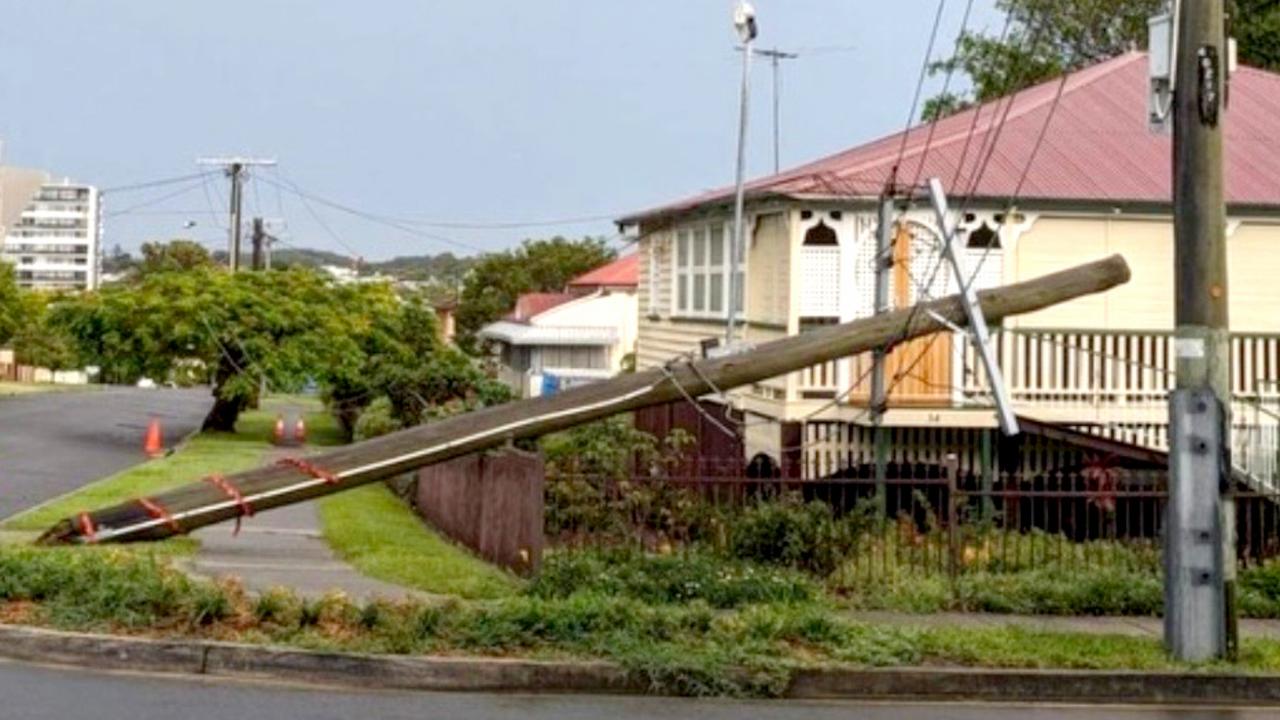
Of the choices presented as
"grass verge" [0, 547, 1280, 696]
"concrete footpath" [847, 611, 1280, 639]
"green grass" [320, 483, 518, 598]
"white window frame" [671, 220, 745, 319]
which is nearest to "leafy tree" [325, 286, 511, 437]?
"white window frame" [671, 220, 745, 319]

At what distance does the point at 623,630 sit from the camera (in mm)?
11805

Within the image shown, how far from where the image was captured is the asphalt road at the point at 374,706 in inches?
390

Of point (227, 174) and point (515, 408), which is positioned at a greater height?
point (227, 174)

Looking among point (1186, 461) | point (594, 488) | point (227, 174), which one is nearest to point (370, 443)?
point (594, 488)

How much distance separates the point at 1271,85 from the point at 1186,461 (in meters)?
16.7

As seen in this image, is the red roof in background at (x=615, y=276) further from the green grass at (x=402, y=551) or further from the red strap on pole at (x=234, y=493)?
the red strap on pole at (x=234, y=493)

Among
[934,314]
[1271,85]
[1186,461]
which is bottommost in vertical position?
[1186,461]

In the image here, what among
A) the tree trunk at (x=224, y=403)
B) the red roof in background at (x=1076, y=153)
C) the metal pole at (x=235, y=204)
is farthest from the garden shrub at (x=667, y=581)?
the metal pole at (x=235, y=204)

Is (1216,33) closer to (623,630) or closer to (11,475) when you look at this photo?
(623,630)

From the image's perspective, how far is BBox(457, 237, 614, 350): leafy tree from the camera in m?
85.8

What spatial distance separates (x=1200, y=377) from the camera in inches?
471

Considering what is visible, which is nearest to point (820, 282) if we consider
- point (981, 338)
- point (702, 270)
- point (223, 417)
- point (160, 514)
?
point (702, 270)

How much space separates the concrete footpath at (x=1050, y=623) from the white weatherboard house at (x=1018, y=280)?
4702mm

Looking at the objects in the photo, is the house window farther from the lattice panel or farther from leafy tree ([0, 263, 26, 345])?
leafy tree ([0, 263, 26, 345])
